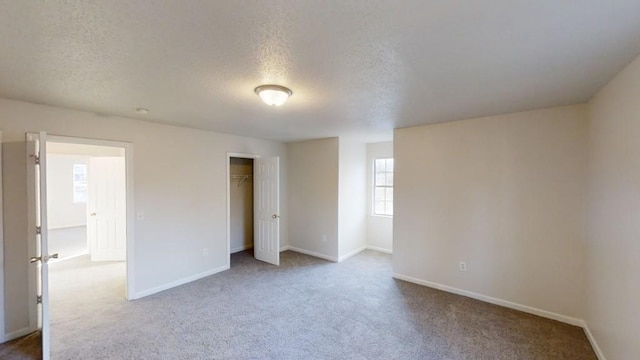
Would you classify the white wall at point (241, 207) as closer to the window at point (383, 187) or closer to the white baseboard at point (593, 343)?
the window at point (383, 187)

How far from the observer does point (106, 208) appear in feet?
17.0

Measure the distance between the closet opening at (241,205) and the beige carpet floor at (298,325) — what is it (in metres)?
1.71

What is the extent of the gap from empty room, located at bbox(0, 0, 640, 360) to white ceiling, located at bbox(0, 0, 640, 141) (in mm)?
16

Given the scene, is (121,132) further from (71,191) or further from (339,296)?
(71,191)

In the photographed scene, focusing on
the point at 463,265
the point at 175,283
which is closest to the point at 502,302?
the point at 463,265

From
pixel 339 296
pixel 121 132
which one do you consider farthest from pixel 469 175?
pixel 121 132

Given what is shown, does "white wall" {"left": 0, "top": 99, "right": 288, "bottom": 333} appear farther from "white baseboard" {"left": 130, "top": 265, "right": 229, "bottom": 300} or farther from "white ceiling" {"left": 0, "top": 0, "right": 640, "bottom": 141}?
"white ceiling" {"left": 0, "top": 0, "right": 640, "bottom": 141}

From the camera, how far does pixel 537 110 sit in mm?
3039

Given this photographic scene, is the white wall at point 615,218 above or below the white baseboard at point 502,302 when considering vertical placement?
above

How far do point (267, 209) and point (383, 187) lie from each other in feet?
8.45

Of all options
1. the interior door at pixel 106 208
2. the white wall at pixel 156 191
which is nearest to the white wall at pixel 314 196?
the white wall at pixel 156 191

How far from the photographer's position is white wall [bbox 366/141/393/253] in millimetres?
5688

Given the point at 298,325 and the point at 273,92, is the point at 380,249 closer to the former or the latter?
the point at 298,325

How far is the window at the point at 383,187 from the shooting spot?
5.84 m
